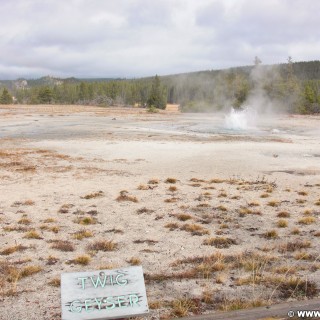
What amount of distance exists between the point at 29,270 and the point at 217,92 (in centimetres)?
10637

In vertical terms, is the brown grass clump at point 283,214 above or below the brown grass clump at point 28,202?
below

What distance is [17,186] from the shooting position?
15.5 metres

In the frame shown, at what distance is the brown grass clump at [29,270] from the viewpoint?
7.37 m

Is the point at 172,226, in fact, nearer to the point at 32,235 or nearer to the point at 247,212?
the point at 247,212

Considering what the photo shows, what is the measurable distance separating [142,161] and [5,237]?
12290 mm

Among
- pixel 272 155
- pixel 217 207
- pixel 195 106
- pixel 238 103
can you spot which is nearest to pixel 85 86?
pixel 195 106

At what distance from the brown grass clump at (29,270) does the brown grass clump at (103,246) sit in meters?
1.46

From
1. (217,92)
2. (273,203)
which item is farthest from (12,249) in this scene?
(217,92)

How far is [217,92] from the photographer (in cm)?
11075

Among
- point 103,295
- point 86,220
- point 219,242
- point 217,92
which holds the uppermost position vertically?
point 217,92

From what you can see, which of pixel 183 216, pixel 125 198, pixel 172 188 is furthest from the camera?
pixel 172 188

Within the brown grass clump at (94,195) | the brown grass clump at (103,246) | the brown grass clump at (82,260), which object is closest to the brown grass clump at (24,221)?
the brown grass clump at (103,246)

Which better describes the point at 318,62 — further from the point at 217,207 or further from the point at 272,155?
the point at 217,207

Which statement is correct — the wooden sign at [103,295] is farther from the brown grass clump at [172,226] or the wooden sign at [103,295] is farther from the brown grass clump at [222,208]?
the brown grass clump at [222,208]
